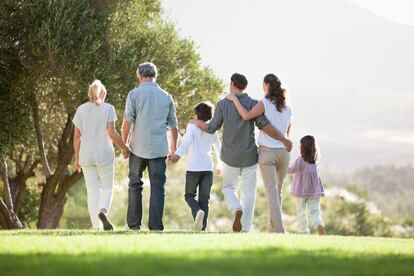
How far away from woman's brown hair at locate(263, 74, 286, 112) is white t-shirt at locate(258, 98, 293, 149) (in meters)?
0.08

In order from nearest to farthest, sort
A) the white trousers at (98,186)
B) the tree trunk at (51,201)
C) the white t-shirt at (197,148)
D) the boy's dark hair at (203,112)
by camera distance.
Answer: the white trousers at (98,186) → the white t-shirt at (197,148) → the boy's dark hair at (203,112) → the tree trunk at (51,201)

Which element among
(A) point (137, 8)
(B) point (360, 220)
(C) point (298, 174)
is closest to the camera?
(C) point (298, 174)

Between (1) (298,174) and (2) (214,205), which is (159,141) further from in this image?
(2) (214,205)

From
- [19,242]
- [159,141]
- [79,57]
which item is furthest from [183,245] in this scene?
[79,57]

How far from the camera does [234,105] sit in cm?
1482

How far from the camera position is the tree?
85.4 feet

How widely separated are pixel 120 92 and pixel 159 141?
1218 centimetres

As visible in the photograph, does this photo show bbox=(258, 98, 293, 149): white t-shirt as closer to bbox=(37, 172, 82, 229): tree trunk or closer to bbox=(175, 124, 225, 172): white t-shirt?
bbox=(175, 124, 225, 172): white t-shirt

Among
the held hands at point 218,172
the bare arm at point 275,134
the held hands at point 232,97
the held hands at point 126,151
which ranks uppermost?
the held hands at point 232,97

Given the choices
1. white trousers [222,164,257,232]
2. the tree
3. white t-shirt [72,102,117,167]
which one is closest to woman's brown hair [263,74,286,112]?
white trousers [222,164,257,232]

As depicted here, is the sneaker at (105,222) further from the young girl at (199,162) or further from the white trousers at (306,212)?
the white trousers at (306,212)

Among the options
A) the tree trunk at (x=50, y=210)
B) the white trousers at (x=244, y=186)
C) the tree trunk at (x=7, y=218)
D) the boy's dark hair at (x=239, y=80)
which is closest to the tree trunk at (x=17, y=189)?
the tree trunk at (x=50, y=210)

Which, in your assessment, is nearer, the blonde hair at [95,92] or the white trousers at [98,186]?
the blonde hair at [95,92]

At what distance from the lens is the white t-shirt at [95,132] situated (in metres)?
14.9
